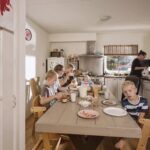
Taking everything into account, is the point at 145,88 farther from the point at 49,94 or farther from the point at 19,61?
the point at 19,61

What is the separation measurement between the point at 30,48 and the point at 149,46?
3.82 metres

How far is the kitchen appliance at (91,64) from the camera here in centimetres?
638

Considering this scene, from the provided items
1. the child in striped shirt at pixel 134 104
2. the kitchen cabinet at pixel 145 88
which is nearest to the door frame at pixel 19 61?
the child in striped shirt at pixel 134 104

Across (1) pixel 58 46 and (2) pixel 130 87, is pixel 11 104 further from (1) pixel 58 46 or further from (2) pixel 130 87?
(1) pixel 58 46

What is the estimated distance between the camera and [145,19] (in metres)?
4.54

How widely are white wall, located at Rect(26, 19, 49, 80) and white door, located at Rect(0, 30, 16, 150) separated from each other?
3117 millimetres

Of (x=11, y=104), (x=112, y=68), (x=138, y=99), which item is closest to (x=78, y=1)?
(x=138, y=99)

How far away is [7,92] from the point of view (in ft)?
4.35

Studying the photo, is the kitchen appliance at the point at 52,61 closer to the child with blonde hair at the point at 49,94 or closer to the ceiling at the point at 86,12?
the ceiling at the point at 86,12

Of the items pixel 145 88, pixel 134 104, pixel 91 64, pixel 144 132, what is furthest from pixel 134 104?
pixel 91 64

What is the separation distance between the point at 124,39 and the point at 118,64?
875 millimetres

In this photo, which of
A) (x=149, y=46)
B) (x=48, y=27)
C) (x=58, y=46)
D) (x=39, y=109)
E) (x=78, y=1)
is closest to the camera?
(x=39, y=109)

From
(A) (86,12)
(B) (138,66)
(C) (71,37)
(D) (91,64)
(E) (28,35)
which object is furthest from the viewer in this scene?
(D) (91,64)

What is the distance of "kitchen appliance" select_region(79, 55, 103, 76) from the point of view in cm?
638
